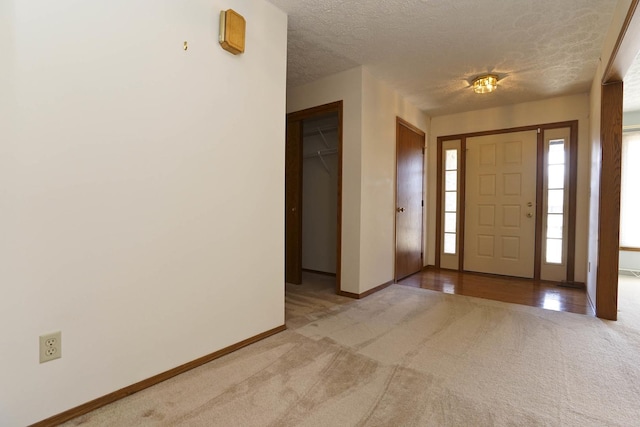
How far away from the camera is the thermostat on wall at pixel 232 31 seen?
1948 mm

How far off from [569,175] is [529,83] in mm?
1371

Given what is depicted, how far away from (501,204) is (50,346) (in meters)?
5.01

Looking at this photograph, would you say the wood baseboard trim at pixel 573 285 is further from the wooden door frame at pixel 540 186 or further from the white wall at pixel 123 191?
the white wall at pixel 123 191

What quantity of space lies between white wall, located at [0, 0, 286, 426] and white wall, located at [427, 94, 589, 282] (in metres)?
3.55

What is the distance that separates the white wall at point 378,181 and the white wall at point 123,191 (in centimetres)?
145

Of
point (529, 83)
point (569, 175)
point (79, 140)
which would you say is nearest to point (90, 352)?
point (79, 140)

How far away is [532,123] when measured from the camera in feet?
14.0

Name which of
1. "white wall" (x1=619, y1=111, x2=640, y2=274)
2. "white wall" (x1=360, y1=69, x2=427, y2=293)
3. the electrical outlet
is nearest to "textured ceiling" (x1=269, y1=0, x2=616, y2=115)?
"white wall" (x1=360, y1=69, x2=427, y2=293)

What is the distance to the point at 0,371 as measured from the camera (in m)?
1.25

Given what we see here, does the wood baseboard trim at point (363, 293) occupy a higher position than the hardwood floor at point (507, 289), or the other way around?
the wood baseboard trim at point (363, 293)

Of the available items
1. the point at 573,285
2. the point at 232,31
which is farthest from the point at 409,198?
the point at 232,31

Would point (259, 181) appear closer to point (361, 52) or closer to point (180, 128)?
point (180, 128)

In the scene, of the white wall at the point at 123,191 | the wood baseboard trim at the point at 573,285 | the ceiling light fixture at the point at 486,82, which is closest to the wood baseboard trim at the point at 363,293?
the white wall at the point at 123,191

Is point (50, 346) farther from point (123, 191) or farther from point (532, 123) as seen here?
point (532, 123)
